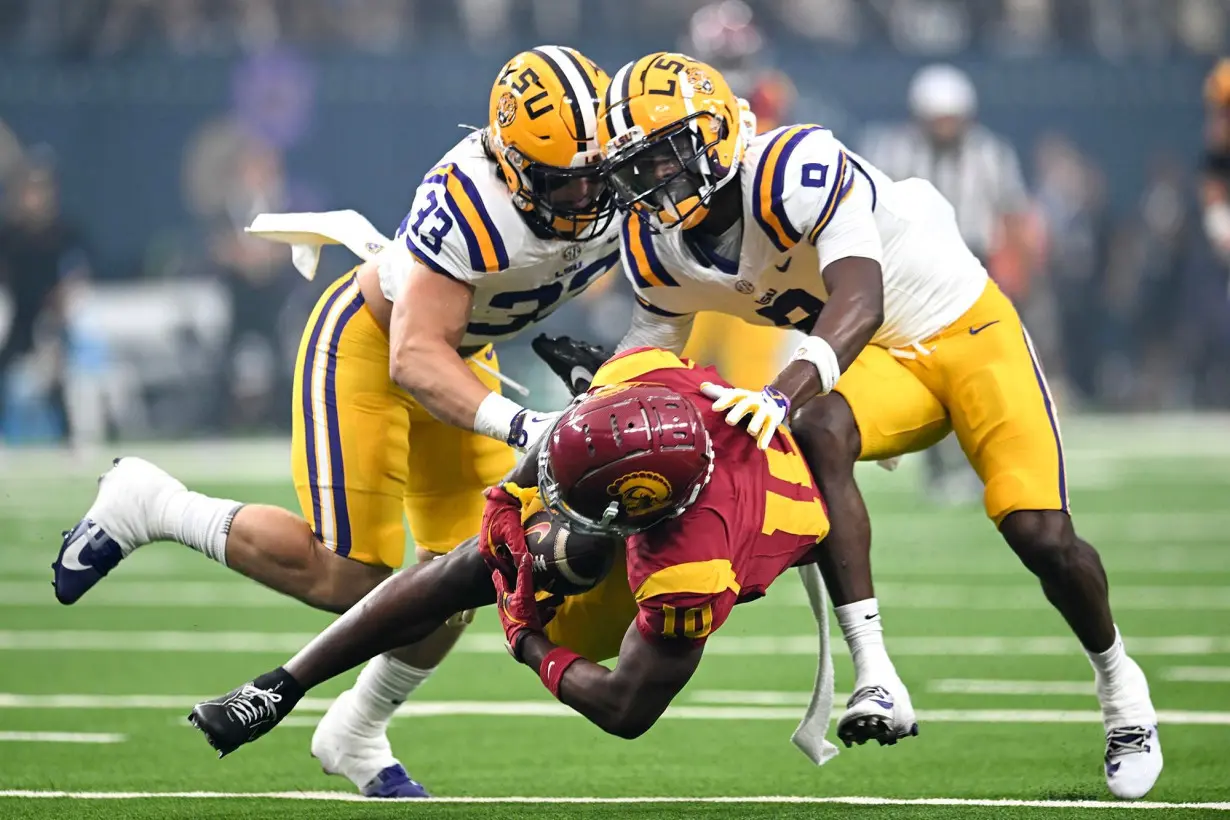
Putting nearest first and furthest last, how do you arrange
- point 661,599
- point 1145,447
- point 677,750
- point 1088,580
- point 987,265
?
point 661,599
point 1088,580
point 677,750
point 987,265
point 1145,447

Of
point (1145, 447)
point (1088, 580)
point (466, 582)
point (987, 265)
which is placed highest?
Answer: point (466, 582)

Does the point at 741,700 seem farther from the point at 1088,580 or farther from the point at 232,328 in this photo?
the point at 232,328

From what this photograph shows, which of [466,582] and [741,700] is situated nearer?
[466,582]

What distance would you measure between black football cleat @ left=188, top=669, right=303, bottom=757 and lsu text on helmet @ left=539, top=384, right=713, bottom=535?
0.79m

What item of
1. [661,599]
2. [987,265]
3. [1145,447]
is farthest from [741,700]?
[1145,447]

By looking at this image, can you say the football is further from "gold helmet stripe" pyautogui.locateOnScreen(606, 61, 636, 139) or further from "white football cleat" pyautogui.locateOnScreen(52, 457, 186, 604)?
"white football cleat" pyautogui.locateOnScreen(52, 457, 186, 604)

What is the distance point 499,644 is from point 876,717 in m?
3.23

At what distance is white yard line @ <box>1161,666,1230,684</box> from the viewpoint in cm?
566

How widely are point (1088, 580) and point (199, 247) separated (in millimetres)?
11004

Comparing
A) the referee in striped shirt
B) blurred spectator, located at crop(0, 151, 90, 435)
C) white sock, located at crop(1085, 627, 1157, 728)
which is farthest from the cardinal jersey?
blurred spectator, located at crop(0, 151, 90, 435)

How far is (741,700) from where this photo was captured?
5664 mm

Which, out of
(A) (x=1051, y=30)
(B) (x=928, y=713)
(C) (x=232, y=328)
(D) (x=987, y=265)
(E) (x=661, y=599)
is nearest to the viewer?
(E) (x=661, y=599)

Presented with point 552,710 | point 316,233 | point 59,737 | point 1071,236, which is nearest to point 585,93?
point 316,233

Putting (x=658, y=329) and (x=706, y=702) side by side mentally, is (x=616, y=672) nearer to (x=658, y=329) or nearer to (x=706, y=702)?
(x=658, y=329)
